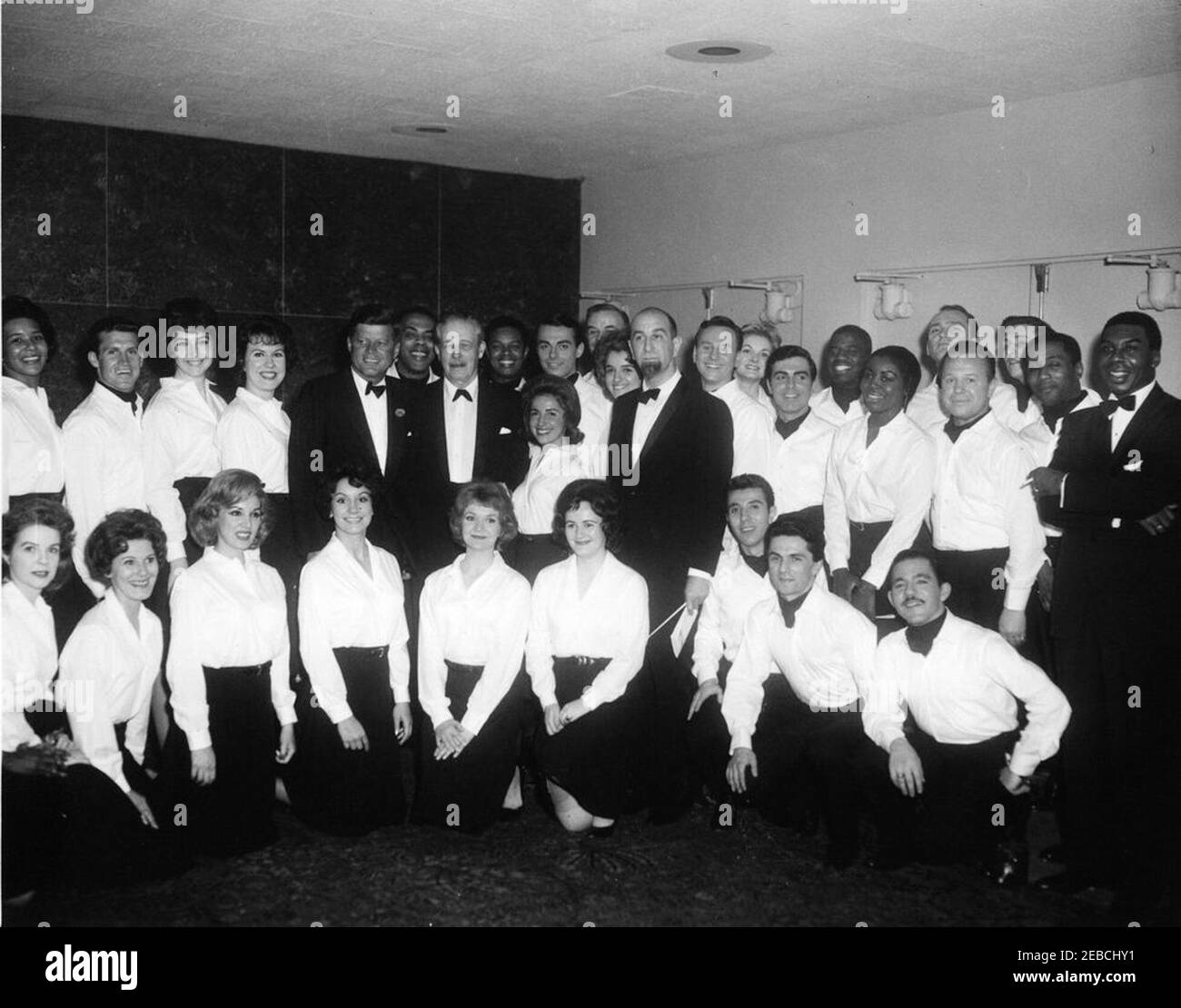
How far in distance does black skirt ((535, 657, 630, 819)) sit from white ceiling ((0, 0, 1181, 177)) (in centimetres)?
243

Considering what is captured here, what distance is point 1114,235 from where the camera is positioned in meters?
5.26

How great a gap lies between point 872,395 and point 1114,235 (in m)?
1.88

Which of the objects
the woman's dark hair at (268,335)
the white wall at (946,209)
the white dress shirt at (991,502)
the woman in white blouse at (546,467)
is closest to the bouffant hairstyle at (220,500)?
the woman's dark hair at (268,335)

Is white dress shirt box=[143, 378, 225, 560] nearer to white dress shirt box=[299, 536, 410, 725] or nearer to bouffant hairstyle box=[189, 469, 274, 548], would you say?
bouffant hairstyle box=[189, 469, 274, 548]

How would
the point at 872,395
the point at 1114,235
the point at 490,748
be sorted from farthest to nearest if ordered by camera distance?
the point at 1114,235, the point at 872,395, the point at 490,748

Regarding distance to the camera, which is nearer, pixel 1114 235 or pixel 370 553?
pixel 370 553

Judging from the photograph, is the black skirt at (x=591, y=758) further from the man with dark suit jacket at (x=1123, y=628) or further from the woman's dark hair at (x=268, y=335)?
the woman's dark hair at (x=268, y=335)

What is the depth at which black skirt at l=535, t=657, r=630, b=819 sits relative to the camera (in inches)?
149

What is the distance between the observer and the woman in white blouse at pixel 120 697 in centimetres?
329

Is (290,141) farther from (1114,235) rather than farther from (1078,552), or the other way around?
(1078,552)

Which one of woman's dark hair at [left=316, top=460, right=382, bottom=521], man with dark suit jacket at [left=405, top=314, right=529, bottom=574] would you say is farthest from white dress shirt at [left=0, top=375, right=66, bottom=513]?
man with dark suit jacket at [left=405, top=314, right=529, bottom=574]

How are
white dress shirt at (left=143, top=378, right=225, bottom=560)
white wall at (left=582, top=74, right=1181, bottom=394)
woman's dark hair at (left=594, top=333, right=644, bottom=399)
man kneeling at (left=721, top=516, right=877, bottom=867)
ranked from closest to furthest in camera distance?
man kneeling at (left=721, top=516, right=877, bottom=867) → white dress shirt at (left=143, top=378, right=225, bottom=560) → woman's dark hair at (left=594, top=333, right=644, bottom=399) → white wall at (left=582, top=74, right=1181, bottom=394)

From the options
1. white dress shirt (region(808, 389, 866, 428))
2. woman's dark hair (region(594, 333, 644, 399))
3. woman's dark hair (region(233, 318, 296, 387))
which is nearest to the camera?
woman's dark hair (region(233, 318, 296, 387))

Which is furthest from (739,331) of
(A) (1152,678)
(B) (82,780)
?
(B) (82,780)
